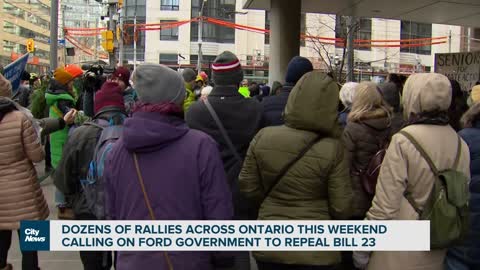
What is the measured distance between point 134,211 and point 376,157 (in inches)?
78.7

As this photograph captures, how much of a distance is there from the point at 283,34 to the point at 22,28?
8613 cm

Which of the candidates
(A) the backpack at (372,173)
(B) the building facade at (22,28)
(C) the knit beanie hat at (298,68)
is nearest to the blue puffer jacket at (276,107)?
(C) the knit beanie hat at (298,68)

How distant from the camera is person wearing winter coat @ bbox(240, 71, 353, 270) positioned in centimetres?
321

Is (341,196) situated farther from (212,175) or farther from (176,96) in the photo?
(176,96)

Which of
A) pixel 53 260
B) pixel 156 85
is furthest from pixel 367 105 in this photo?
pixel 53 260

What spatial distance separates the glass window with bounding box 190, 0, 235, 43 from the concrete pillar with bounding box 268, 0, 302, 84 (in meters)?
44.5

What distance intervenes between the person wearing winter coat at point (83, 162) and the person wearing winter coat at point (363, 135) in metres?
1.92

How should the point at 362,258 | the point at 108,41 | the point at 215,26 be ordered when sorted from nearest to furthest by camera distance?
the point at 362,258, the point at 108,41, the point at 215,26

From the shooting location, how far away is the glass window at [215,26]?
55969 mm

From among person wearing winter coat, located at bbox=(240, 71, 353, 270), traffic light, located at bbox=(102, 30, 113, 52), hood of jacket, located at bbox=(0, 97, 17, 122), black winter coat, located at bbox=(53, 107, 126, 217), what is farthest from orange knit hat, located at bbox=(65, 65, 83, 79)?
traffic light, located at bbox=(102, 30, 113, 52)

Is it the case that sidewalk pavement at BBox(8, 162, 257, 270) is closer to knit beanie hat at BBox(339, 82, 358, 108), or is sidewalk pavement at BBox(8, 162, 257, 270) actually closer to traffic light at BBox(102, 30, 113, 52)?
knit beanie hat at BBox(339, 82, 358, 108)

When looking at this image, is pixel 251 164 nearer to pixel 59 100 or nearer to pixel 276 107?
pixel 276 107

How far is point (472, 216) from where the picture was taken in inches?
143

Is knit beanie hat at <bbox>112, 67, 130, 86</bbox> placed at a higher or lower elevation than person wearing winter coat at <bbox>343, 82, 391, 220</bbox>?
higher
